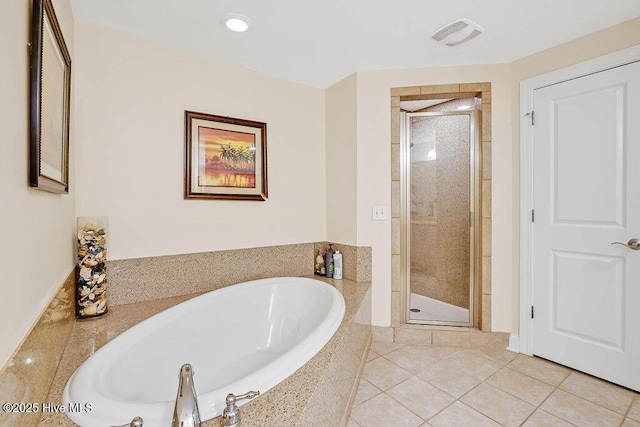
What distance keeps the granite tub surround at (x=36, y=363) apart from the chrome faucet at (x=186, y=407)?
1.03 feet

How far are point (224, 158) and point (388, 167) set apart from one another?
50.7 inches

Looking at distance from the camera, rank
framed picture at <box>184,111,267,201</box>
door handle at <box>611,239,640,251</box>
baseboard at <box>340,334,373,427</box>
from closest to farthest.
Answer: baseboard at <box>340,334,373,427</box> → door handle at <box>611,239,640,251</box> → framed picture at <box>184,111,267,201</box>

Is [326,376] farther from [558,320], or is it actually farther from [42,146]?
[558,320]

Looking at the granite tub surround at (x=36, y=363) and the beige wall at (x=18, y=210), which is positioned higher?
the beige wall at (x=18, y=210)

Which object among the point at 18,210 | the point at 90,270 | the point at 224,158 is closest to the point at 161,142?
the point at 224,158

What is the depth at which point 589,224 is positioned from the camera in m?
1.88

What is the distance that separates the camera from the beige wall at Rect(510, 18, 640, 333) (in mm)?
1738

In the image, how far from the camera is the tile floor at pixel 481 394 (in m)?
1.51

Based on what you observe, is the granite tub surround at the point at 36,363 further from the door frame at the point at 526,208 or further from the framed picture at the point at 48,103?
the door frame at the point at 526,208

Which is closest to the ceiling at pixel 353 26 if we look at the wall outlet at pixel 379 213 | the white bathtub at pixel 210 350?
the wall outlet at pixel 379 213

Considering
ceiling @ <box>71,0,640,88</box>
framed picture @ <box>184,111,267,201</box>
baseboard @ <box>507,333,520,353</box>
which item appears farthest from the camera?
baseboard @ <box>507,333,520,353</box>

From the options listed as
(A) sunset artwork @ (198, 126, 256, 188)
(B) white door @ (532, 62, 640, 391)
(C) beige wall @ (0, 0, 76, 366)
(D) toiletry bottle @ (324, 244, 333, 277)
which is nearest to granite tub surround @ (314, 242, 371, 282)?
(D) toiletry bottle @ (324, 244, 333, 277)

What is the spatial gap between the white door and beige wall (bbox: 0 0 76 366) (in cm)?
270

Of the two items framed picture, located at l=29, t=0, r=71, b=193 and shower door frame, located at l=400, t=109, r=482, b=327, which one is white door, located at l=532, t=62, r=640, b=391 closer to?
shower door frame, located at l=400, t=109, r=482, b=327
